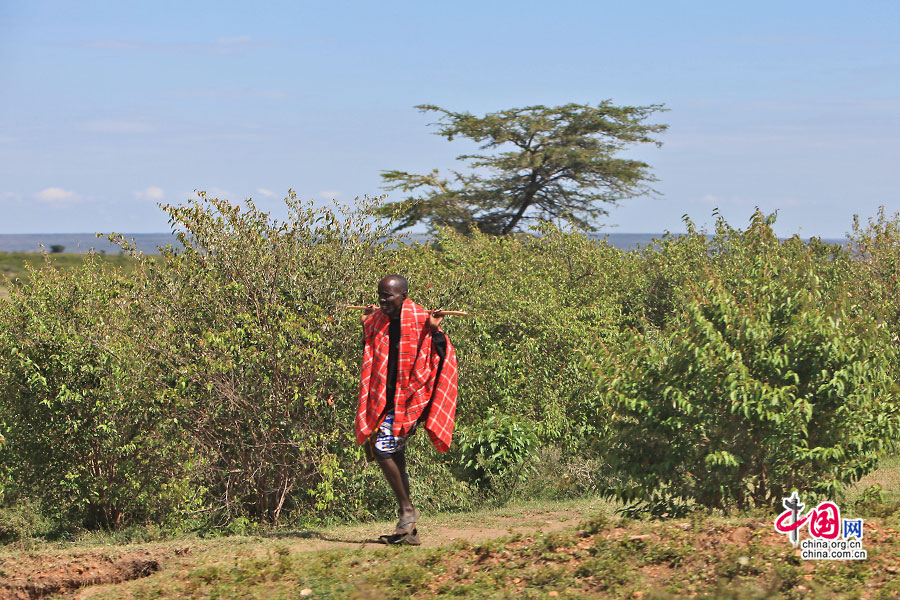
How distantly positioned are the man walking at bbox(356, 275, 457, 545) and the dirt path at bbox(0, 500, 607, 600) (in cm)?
50

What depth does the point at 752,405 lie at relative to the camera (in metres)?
6.28

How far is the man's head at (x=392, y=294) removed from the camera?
6.02 m

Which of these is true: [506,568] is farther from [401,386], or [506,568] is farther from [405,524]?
[401,386]

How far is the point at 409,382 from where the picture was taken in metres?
6.13

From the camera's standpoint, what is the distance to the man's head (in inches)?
237

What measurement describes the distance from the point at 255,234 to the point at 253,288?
518mm

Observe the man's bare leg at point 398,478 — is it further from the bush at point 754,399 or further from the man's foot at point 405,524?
the bush at point 754,399

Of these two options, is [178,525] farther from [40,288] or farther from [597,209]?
[597,209]

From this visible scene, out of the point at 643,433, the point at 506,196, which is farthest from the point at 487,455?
the point at 506,196

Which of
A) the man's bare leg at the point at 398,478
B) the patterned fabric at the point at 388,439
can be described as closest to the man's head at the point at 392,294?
the patterned fabric at the point at 388,439
